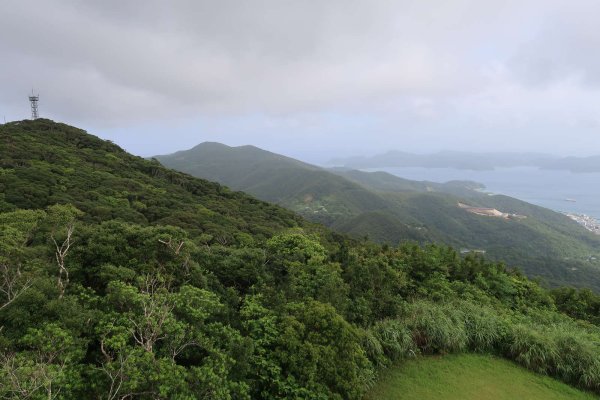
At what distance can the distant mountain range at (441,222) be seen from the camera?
7319cm

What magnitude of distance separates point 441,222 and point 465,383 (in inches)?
4224

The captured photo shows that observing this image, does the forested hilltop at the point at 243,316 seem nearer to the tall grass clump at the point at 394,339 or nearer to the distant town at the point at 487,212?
the tall grass clump at the point at 394,339

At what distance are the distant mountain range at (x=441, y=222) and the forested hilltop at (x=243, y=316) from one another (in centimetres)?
5788

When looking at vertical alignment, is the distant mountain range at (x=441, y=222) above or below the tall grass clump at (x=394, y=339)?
below

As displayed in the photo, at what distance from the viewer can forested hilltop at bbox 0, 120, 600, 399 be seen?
5164 millimetres

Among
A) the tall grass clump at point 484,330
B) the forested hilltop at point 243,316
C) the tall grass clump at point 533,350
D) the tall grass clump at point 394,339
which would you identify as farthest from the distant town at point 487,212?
the tall grass clump at point 394,339

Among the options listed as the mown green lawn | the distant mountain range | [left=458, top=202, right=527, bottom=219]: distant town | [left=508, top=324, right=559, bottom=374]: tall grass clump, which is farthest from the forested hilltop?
[left=458, top=202, right=527, bottom=219]: distant town

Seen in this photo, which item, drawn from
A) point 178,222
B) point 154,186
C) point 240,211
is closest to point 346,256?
point 178,222

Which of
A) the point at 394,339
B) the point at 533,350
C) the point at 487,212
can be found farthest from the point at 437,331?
the point at 487,212

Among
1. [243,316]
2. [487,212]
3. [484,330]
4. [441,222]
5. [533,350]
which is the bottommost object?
[441,222]

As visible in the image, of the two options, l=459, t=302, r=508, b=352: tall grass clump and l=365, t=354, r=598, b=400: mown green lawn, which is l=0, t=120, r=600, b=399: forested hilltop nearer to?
Result: l=459, t=302, r=508, b=352: tall grass clump

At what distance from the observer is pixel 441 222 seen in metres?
108

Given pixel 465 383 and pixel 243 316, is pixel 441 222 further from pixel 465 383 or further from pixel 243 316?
pixel 243 316

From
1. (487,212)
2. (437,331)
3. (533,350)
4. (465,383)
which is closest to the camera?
(465,383)
